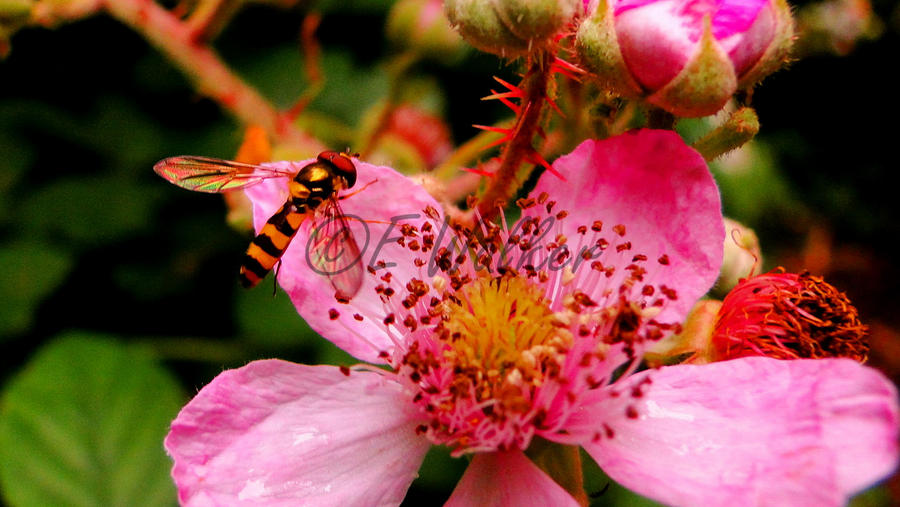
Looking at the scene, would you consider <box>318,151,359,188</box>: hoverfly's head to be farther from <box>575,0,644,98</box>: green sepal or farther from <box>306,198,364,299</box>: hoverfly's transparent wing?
<box>575,0,644,98</box>: green sepal

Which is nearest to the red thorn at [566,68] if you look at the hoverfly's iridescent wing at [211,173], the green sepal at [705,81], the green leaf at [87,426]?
the green sepal at [705,81]

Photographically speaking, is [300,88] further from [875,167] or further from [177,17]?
[875,167]

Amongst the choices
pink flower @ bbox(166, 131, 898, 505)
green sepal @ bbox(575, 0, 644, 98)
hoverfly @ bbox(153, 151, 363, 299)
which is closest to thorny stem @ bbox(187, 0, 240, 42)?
hoverfly @ bbox(153, 151, 363, 299)

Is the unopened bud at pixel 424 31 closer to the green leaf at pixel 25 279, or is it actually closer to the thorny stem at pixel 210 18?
Result: the thorny stem at pixel 210 18

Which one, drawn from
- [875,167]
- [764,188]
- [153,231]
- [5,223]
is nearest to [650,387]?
[764,188]

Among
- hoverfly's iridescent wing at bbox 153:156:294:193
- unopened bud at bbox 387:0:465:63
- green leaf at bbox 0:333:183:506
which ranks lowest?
green leaf at bbox 0:333:183:506

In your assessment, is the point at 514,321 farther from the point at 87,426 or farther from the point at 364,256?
the point at 87,426
